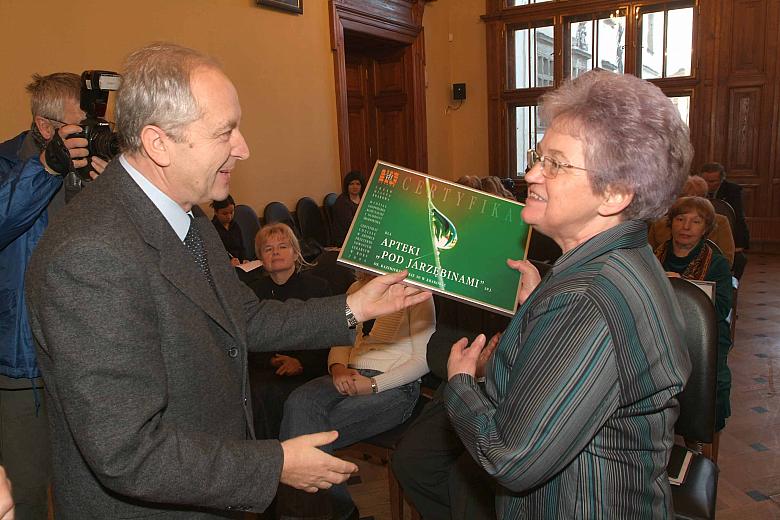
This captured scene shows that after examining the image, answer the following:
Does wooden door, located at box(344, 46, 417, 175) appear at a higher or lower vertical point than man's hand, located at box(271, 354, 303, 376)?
higher

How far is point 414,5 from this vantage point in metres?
9.26

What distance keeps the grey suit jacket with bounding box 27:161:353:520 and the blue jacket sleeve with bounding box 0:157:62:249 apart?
1003mm

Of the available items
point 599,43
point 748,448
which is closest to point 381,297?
point 748,448

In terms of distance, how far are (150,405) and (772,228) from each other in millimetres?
9961

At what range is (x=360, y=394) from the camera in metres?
2.63

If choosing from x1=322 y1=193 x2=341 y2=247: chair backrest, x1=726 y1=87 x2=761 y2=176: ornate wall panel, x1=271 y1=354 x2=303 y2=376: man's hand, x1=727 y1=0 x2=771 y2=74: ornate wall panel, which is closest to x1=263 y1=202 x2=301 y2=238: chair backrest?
x1=322 y1=193 x2=341 y2=247: chair backrest

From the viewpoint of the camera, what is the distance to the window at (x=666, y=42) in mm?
9219

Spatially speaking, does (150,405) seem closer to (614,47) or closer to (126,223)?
(126,223)

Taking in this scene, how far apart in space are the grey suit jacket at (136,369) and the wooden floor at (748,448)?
5.89 feet

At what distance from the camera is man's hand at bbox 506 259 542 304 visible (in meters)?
1.84

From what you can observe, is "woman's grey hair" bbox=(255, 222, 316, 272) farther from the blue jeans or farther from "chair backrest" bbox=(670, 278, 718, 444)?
"chair backrest" bbox=(670, 278, 718, 444)

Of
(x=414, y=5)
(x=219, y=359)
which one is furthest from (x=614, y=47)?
(x=219, y=359)

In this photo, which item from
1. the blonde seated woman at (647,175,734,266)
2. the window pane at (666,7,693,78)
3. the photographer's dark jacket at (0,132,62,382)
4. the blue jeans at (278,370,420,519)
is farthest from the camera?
the window pane at (666,7,693,78)

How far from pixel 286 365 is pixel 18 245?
1.29 meters
